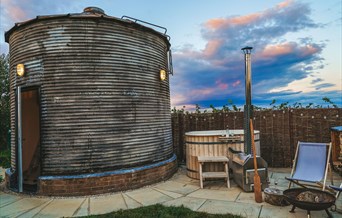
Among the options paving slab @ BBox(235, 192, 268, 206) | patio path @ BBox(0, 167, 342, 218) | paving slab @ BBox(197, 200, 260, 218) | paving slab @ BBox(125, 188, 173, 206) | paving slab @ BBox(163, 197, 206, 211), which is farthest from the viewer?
paving slab @ BBox(125, 188, 173, 206)

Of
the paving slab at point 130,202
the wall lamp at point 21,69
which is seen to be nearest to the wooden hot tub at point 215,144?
the paving slab at point 130,202

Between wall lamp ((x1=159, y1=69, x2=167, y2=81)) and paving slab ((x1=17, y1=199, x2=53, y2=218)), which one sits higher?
wall lamp ((x1=159, y1=69, x2=167, y2=81))

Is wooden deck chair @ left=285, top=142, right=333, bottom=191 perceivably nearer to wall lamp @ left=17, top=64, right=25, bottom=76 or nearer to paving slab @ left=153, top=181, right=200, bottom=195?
paving slab @ left=153, top=181, right=200, bottom=195

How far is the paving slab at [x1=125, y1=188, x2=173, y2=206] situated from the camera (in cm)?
559

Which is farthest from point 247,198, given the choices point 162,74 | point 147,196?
point 162,74

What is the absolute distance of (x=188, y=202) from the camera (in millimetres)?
5379

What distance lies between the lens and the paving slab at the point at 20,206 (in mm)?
5150

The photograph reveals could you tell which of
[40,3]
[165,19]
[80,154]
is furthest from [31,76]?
[165,19]

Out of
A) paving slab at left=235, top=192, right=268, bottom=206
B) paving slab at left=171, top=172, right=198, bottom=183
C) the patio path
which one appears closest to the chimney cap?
the patio path

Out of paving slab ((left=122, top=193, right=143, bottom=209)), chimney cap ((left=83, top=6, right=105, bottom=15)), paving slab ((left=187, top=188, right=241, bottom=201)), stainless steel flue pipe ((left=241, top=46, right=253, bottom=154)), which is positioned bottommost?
paving slab ((left=122, top=193, right=143, bottom=209))

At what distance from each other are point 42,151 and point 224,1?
7.42 metres

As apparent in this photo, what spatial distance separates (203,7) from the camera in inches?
343

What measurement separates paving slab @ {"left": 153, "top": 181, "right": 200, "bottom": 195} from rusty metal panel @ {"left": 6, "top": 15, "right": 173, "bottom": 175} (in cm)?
94

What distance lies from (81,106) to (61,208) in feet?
8.29
